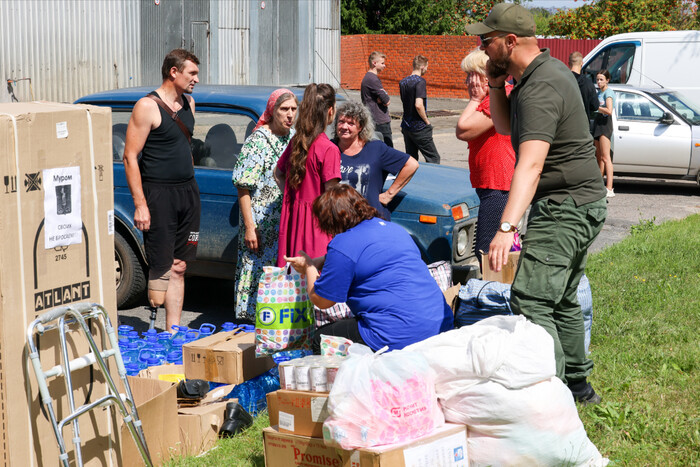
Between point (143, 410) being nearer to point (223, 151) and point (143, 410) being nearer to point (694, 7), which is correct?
point (223, 151)

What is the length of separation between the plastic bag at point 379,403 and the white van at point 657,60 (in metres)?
12.4

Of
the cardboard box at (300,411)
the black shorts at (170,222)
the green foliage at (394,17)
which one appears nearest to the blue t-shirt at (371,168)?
the black shorts at (170,222)

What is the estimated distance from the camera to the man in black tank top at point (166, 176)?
18.0 feet

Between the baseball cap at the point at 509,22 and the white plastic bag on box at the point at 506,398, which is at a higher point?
the baseball cap at the point at 509,22

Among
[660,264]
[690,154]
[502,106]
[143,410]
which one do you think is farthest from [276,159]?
[690,154]

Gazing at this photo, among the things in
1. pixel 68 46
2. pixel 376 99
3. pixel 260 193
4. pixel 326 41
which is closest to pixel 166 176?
pixel 260 193

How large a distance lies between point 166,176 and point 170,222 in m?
0.33

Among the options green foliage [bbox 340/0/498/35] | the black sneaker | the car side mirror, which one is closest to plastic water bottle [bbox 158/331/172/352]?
the black sneaker

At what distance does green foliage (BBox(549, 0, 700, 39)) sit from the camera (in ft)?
101

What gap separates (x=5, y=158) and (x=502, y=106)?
8.28ft

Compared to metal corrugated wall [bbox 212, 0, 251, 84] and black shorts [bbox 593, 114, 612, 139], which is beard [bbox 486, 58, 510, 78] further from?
metal corrugated wall [bbox 212, 0, 251, 84]

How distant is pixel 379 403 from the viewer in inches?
128

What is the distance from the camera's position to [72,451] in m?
3.42

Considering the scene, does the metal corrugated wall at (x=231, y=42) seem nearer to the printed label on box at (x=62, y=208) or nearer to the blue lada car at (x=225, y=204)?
the blue lada car at (x=225, y=204)
